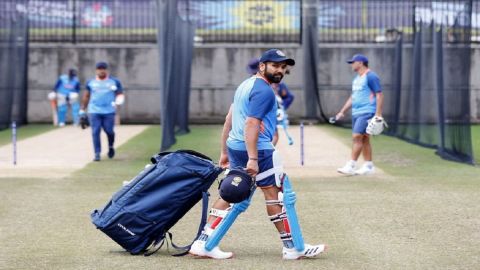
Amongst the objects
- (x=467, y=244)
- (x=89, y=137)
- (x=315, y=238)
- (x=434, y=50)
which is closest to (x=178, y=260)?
(x=315, y=238)

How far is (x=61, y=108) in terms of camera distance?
30156 millimetres

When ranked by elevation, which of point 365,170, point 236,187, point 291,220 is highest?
point 236,187

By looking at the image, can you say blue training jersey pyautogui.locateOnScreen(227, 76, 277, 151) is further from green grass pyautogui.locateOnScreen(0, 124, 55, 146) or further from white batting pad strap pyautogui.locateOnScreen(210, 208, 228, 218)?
green grass pyautogui.locateOnScreen(0, 124, 55, 146)

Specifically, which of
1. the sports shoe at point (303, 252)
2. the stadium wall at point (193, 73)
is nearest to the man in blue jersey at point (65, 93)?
the stadium wall at point (193, 73)

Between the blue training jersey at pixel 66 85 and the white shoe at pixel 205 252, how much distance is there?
21.4 meters

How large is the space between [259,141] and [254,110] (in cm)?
35

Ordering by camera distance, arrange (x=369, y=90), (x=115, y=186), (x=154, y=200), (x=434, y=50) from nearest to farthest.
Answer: (x=154, y=200) → (x=115, y=186) → (x=369, y=90) → (x=434, y=50)

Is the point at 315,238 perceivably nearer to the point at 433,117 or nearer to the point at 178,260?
the point at 178,260

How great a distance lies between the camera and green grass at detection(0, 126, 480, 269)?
8586 millimetres

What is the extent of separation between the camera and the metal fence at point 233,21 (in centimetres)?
3194

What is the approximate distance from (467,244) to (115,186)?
19.6ft

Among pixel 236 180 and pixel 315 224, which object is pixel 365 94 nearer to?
pixel 315 224

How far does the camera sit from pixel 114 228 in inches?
342

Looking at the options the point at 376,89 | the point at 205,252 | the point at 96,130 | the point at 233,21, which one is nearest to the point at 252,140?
the point at 205,252
